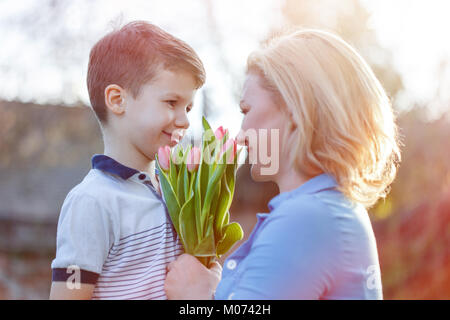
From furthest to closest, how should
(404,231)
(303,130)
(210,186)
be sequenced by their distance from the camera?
(404,231)
(210,186)
(303,130)

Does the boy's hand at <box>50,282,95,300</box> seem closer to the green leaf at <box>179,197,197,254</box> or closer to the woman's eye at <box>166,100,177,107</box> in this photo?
the green leaf at <box>179,197,197,254</box>

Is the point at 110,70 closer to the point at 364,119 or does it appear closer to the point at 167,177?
the point at 167,177

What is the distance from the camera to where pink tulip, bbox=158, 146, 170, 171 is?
152 cm

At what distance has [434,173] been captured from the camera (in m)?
5.81

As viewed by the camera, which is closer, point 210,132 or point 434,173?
point 210,132

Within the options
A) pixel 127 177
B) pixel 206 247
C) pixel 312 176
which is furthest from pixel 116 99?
pixel 312 176

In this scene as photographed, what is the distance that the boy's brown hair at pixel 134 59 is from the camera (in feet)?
5.24

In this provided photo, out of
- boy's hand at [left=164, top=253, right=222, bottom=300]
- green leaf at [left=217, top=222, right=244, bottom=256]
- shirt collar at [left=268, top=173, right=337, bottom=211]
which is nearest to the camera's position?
shirt collar at [left=268, top=173, right=337, bottom=211]

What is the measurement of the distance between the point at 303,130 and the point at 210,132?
299mm

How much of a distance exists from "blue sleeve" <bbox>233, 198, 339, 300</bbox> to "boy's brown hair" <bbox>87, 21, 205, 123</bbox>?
0.62 meters

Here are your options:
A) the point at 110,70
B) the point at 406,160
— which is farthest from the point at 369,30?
the point at 110,70

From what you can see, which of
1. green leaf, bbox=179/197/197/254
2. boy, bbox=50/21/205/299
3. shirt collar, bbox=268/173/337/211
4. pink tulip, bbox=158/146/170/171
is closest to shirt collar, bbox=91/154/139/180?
boy, bbox=50/21/205/299

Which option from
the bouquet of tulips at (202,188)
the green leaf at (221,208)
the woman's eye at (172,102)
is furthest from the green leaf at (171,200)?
the woman's eye at (172,102)

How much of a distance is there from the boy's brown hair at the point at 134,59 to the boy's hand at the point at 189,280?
513 millimetres
